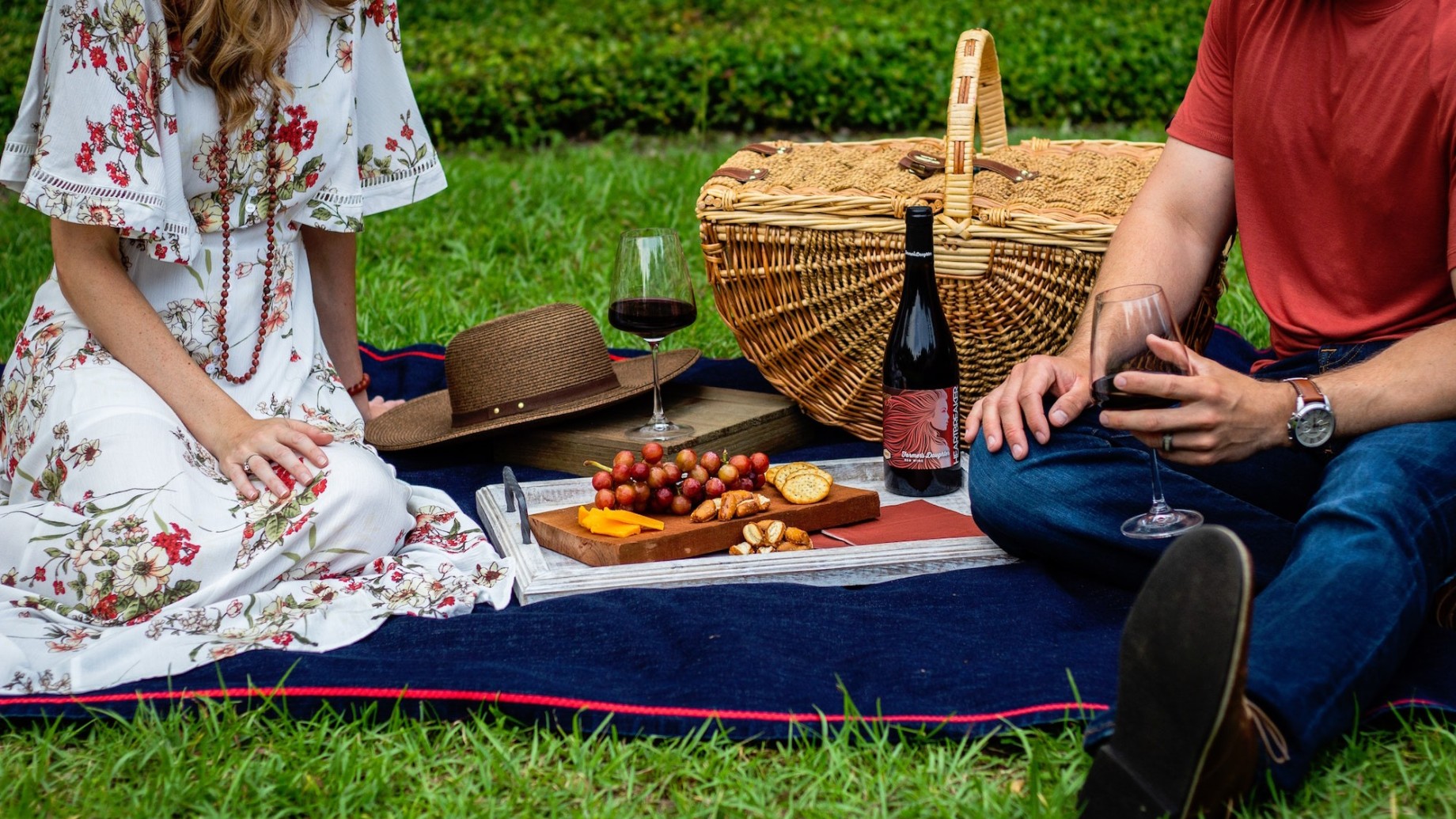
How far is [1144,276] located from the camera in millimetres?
2770

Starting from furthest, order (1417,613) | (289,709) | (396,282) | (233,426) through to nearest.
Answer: (396,282) < (233,426) < (289,709) < (1417,613)

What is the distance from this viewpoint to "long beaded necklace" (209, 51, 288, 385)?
9.07 feet

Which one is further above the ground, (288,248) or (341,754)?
(288,248)

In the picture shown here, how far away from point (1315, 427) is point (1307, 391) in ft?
0.20

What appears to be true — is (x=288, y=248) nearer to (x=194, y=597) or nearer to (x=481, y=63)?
(x=194, y=597)

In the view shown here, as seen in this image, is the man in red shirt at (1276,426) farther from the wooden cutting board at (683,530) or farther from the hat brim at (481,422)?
the hat brim at (481,422)

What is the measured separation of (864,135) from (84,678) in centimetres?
661

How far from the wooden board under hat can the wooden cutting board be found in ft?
1.50

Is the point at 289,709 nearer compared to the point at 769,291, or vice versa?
the point at 289,709

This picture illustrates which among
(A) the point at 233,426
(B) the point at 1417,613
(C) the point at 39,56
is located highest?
(C) the point at 39,56

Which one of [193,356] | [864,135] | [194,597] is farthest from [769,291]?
[864,135]

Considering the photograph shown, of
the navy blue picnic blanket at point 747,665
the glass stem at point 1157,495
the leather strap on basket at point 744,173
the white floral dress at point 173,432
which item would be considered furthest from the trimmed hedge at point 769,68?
the glass stem at point 1157,495

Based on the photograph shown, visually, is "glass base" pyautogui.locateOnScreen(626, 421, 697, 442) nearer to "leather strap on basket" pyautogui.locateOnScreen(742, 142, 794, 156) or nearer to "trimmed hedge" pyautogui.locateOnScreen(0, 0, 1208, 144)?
"leather strap on basket" pyautogui.locateOnScreen(742, 142, 794, 156)

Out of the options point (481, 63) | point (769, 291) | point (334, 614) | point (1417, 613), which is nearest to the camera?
point (1417, 613)
